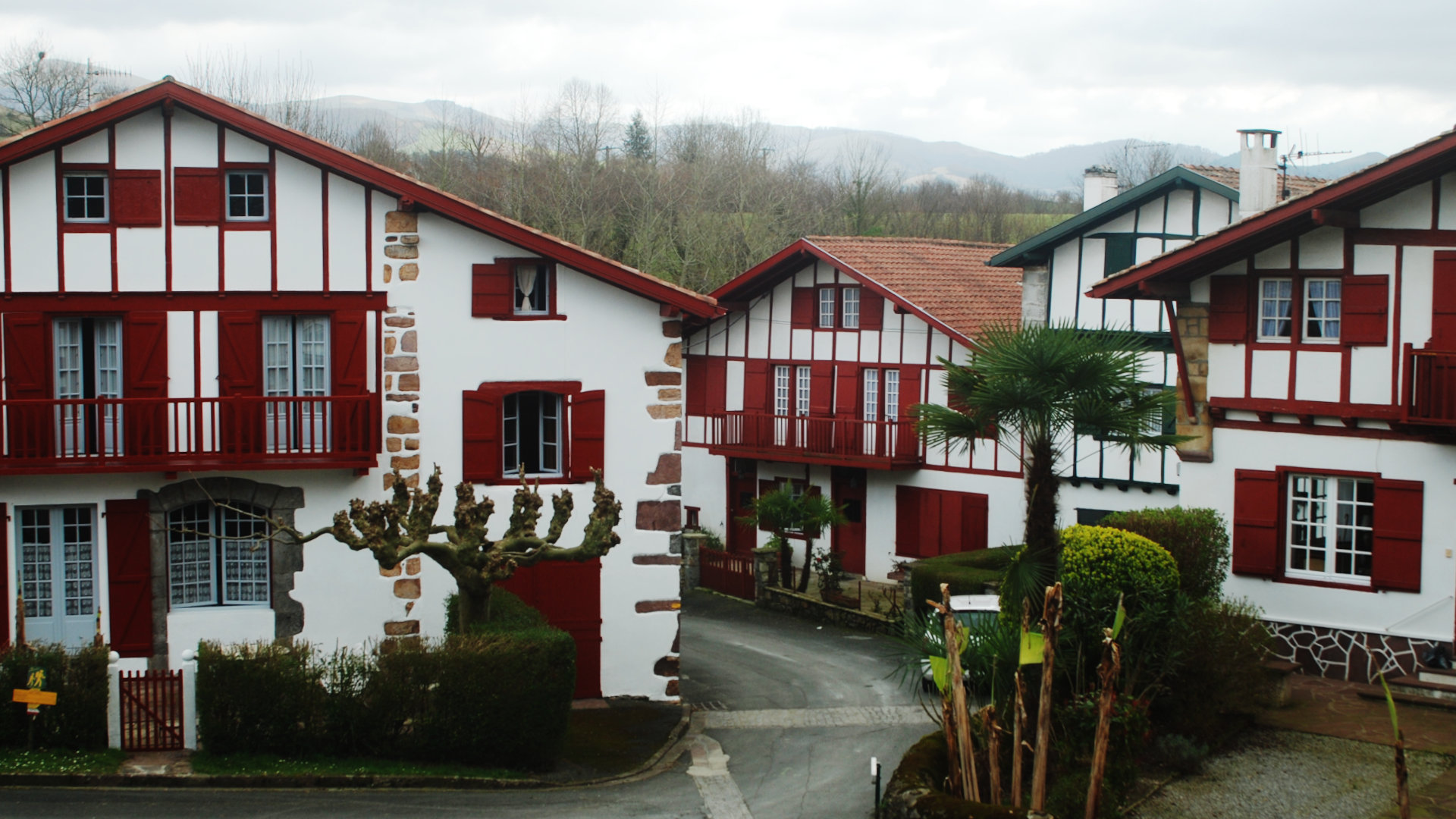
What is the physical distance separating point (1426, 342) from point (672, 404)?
971cm

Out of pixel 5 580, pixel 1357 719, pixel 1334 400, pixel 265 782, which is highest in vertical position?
pixel 1334 400

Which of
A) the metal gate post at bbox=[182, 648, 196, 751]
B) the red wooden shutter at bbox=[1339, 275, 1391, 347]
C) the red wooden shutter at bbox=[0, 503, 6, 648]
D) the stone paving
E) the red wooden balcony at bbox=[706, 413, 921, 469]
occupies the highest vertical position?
the red wooden shutter at bbox=[1339, 275, 1391, 347]

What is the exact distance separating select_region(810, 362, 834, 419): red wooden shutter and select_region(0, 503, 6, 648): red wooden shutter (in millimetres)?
17669

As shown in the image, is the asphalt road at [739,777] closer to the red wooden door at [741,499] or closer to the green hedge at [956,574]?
the green hedge at [956,574]

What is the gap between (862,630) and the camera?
25375mm

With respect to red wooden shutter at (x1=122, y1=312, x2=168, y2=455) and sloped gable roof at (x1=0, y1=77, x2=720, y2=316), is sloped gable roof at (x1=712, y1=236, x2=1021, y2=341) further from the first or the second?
red wooden shutter at (x1=122, y1=312, x2=168, y2=455)

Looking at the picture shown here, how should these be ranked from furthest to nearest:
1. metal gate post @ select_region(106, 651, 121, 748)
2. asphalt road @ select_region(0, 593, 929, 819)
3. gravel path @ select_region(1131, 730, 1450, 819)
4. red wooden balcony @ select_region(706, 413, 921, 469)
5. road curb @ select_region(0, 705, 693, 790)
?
red wooden balcony @ select_region(706, 413, 921, 469) < metal gate post @ select_region(106, 651, 121, 748) < road curb @ select_region(0, 705, 693, 790) < asphalt road @ select_region(0, 593, 929, 819) < gravel path @ select_region(1131, 730, 1450, 819)

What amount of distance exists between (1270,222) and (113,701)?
1499 centimetres

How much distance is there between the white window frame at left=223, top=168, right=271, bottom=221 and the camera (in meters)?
17.6

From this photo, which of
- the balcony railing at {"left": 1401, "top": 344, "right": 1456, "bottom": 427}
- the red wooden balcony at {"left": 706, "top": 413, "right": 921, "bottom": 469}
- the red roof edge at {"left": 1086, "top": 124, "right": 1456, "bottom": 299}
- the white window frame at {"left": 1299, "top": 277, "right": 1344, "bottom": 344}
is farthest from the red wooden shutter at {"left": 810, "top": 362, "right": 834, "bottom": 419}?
the balcony railing at {"left": 1401, "top": 344, "right": 1456, "bottom": 427}

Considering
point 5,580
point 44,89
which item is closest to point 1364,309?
point 5,580

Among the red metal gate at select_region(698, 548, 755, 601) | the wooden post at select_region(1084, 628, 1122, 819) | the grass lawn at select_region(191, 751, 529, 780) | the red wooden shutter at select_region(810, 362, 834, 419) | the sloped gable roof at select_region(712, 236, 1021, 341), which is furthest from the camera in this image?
the red wooden shutter at select_region(810, 362, 834, 419)

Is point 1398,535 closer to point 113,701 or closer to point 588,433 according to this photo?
point 588,433

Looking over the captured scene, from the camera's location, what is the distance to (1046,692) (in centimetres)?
1065
